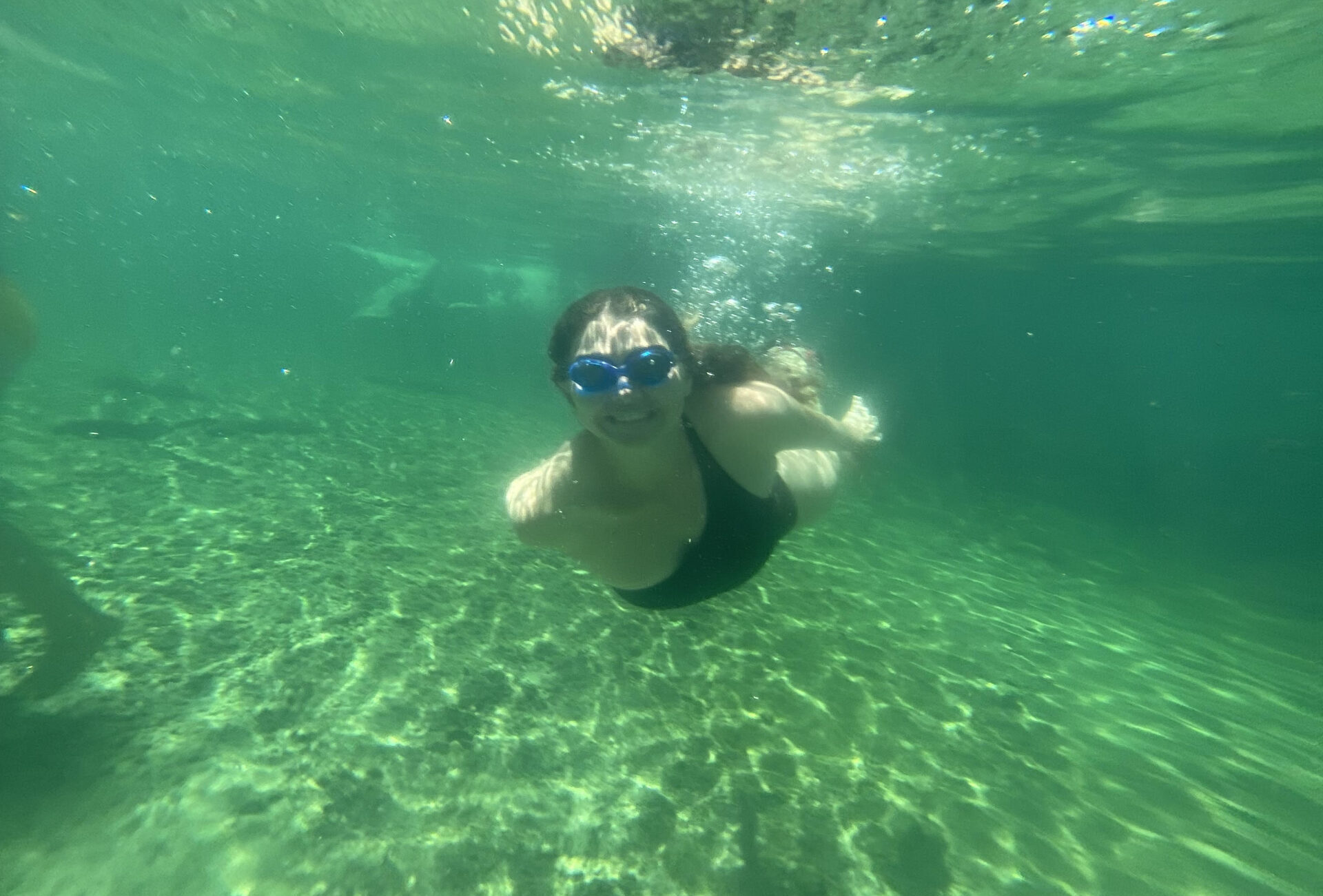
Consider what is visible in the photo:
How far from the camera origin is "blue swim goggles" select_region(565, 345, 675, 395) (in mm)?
2760

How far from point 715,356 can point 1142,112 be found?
44.6 feet

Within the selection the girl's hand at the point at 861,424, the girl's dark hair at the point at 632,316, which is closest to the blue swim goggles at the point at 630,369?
the girl's dark hair at the point at 632,316

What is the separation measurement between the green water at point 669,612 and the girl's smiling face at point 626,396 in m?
2.95

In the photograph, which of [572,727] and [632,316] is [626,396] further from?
[572,727]

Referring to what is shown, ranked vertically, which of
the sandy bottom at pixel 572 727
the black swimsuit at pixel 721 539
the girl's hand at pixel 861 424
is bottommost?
the sandy bottom at pixel 572 727

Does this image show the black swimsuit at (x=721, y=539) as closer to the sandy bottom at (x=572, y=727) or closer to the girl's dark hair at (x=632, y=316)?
the girl's dark hair at (x=632, y=316)

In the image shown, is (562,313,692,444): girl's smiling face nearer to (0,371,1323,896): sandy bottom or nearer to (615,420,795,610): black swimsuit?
(615,420,795,610): black swimsuit

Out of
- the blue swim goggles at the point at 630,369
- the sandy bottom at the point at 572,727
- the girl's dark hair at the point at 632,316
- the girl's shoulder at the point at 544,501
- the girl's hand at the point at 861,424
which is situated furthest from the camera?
the girl's hand at the point at 861,424

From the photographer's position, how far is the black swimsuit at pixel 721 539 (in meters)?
3.24

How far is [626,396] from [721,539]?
3.46 ft

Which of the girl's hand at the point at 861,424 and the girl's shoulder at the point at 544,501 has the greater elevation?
the girl's hand at the point at 861,424

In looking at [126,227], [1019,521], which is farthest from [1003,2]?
[126,227]

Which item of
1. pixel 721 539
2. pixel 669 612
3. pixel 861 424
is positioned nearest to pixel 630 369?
pixel 721 539

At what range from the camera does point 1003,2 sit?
28.5 ft
